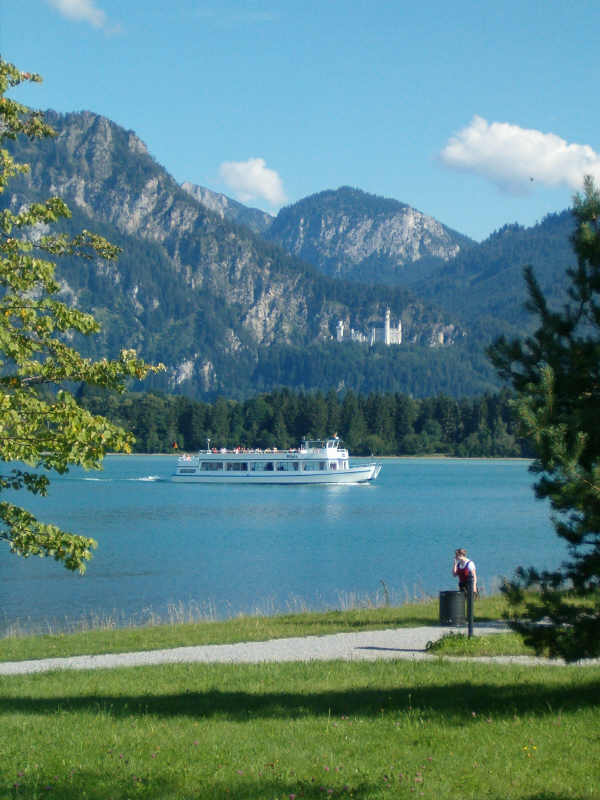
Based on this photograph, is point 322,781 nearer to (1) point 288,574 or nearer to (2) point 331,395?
(1) point 288,574

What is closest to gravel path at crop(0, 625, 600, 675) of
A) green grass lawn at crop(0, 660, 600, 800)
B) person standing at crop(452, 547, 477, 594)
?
person standing at crop(452, 547, 477, 594)

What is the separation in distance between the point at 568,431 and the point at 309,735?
3749mm

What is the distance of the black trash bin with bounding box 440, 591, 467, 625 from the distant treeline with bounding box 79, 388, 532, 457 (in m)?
150

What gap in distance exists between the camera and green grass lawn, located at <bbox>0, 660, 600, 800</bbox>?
7.46m

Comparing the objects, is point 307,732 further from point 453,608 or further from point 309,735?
point 453,608

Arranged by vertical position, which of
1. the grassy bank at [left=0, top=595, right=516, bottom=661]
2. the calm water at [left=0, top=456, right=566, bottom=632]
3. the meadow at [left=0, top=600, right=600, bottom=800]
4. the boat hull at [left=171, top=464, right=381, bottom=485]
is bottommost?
the calm water at [left=0, top=456, right=566, bottom=632]

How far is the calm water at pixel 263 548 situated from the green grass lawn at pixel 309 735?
42.1 feet

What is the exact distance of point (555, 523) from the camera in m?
9.21

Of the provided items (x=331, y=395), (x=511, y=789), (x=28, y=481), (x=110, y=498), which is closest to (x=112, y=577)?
(x=28, y=481)

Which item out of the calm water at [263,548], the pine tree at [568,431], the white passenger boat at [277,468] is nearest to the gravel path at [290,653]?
the pine tree at [568,431]

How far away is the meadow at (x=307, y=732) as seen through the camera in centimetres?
747

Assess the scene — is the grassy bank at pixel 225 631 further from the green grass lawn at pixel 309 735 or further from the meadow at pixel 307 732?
the green grass lawn at pixel 309 735

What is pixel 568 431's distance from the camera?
8.91m

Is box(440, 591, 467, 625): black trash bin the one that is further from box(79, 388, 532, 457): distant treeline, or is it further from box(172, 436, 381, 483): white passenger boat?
box(79, 388, 532, 457): distant treeline
